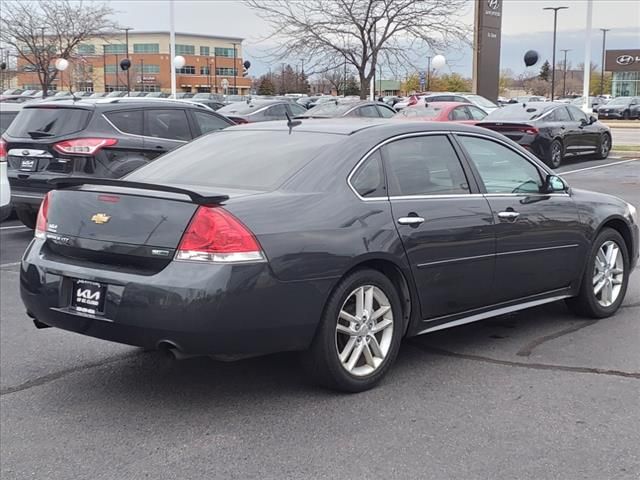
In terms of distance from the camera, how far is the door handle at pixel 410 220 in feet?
15.7

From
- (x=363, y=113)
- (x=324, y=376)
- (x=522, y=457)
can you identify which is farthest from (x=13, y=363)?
(x=363, y=113)

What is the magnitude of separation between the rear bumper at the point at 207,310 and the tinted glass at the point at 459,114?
1490cm

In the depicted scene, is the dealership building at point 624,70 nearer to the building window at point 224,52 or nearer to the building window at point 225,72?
A: the building window at point 225,72

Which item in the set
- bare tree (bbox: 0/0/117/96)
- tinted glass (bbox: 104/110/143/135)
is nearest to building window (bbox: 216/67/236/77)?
bare tree (bbox: 0/0/117/96)

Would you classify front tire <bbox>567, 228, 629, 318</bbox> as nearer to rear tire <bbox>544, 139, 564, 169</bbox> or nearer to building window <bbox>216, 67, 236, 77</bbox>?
rear tire <bbox>544, 139, 564, 169</bbox>

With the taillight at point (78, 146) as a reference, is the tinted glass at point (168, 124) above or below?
above

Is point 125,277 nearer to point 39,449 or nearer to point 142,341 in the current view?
point 142,341

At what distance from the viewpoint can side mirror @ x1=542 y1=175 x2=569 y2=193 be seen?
5.87 metres

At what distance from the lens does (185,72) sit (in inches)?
4636

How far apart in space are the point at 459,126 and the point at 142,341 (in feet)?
8.78

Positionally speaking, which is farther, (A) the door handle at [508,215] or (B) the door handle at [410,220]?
(A) the door handle at [508,215]

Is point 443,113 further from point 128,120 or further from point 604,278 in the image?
point 604,278

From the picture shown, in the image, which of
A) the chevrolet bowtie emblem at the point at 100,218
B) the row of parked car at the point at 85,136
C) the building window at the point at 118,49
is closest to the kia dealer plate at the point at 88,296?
the chevrolet bowtie emblem at the point at 100,218

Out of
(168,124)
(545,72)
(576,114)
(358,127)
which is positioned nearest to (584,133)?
(576,114)
